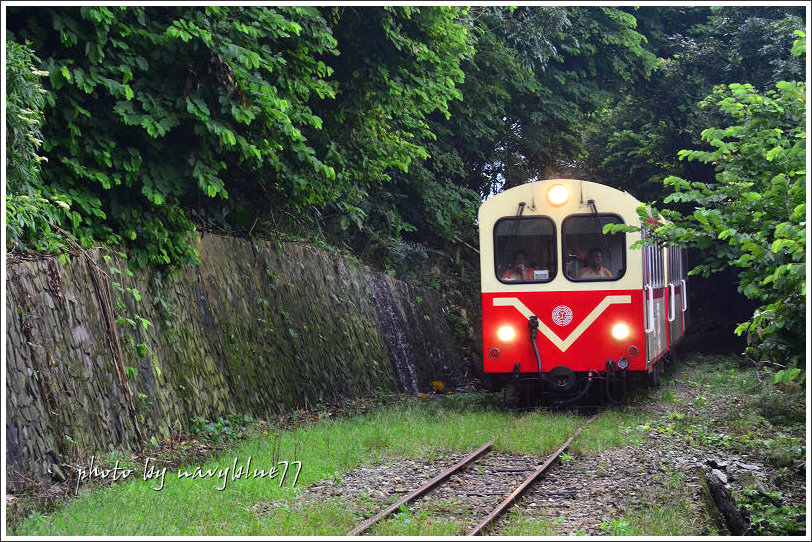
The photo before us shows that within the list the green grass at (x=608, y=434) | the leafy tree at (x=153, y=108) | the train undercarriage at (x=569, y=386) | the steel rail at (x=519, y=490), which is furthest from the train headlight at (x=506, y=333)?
the leafy tree at (x=153, y=108)

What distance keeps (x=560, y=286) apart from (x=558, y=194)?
51.3 inches

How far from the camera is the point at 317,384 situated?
48.5 ft

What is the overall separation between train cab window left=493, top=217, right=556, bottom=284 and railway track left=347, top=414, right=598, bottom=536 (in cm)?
263

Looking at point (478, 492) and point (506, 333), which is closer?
point (478, 492)

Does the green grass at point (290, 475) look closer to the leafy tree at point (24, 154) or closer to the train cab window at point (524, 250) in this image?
the train cab window at point (524, 250)

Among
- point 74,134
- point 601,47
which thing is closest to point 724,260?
point 74,134

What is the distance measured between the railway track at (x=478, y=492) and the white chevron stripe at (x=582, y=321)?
1889mm

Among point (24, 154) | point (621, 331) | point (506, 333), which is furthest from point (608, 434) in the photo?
point (24, 154)

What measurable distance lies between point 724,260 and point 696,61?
18.4 meters

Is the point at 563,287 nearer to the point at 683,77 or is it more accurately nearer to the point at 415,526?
the point at 415,526

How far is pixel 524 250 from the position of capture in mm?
13453

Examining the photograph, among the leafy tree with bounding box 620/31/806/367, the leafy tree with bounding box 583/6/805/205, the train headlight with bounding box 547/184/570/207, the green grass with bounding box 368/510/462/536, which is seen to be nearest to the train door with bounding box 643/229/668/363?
the train headlight with bounding box 547/184/570/207

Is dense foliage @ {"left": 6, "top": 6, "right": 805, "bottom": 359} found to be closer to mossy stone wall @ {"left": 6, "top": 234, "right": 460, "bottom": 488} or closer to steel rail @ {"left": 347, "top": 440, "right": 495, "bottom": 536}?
mossy stone wall @ {"left": 6, "top": 234, "right": 460, "bottom": 488}

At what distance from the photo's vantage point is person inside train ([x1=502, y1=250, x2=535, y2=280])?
13367 mm
